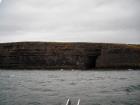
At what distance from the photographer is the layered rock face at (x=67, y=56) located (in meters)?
114

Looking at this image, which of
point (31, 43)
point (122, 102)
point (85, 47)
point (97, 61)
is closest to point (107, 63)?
point (97, 61)

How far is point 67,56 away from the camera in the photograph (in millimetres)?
121938

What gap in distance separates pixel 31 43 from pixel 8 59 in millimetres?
12282

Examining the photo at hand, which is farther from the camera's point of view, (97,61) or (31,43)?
(31,43)

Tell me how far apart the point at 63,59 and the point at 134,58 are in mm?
28977

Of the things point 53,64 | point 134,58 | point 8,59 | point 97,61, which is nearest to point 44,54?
point 53,64

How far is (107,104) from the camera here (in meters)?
21.9

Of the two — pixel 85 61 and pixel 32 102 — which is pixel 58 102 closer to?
pixel 32 102

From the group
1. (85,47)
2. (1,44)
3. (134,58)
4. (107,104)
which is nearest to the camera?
(107,104)

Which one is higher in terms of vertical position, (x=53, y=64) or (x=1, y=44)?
(x=1, y=44)

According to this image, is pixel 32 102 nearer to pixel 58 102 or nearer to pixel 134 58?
pixel 58 102

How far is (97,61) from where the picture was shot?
11406 cm

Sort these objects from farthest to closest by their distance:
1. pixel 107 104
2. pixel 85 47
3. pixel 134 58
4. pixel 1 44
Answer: pixel 1 44
pixel 85 47
pixel 134 58
pixel 107 104

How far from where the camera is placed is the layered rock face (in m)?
114
